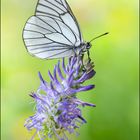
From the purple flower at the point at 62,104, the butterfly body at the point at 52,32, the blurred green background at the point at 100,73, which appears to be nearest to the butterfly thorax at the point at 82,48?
the butterfly body at the point at 52,32

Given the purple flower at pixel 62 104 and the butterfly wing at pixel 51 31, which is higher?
the butterfly wing at pixel 51 31

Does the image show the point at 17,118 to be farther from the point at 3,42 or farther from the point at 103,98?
the point at 3,42

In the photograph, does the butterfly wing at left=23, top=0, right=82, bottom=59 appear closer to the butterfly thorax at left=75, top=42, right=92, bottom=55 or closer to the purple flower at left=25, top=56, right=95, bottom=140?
the butterfly thorax at left=75, top=42, right=92, bottom=55

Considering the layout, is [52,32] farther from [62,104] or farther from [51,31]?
[62,104]

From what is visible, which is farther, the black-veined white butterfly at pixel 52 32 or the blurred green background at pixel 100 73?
the blurred green background at pixel 100 73

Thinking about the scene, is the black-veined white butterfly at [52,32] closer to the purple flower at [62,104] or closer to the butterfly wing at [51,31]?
the butterfly wing at [51,31]

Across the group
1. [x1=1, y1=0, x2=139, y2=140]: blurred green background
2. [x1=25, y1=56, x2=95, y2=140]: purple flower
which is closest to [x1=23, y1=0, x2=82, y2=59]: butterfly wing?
[x1=25, y1=56, x2=95, y2=140]: purple flower

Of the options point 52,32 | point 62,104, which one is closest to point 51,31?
point 52,32
